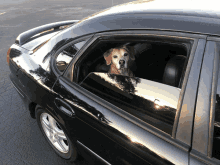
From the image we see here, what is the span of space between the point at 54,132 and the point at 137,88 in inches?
52.3

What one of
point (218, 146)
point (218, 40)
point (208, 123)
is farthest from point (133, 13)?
point (218, 146)

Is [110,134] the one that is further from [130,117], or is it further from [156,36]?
[156,36]

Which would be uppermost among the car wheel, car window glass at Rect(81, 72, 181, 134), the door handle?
car window glass at Rect(81, 72, 181, 134)

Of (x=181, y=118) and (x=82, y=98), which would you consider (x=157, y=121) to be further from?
(x=82, y=98)

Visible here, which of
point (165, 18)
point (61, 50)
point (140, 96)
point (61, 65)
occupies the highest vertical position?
point (165, 18)

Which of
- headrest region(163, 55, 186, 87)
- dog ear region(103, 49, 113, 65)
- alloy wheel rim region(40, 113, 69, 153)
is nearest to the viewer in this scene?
headrest region(163, 55, 186, 87)

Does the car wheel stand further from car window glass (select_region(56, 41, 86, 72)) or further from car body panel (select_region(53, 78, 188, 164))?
car window glass (select_region(56, 41, 86, 72))

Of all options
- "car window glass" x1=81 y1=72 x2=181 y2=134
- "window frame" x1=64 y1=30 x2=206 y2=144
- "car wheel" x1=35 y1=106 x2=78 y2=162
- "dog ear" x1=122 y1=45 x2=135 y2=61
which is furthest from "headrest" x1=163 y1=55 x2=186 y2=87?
"car wheel" x1=35 y1=106 x2=78 y2=162

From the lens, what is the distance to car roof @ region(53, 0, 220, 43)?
1.21 metres

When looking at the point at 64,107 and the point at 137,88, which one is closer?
the point at 137,88

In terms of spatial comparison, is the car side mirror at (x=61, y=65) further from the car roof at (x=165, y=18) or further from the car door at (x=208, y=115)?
the car door at (x=208, y=115)

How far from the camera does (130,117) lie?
1371 millimetres

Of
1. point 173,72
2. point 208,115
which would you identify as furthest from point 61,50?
point 208,115

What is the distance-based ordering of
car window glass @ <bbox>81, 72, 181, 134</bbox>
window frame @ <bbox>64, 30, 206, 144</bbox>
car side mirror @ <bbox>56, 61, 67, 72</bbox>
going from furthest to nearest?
car side mirror @ <bbox>56, 61, 67, 72</bbox>, car window glass @ <bbox>81, 72, 181, 134</bbox>, window frame @ <bbox>64, 30, 206, 144</bbox>
